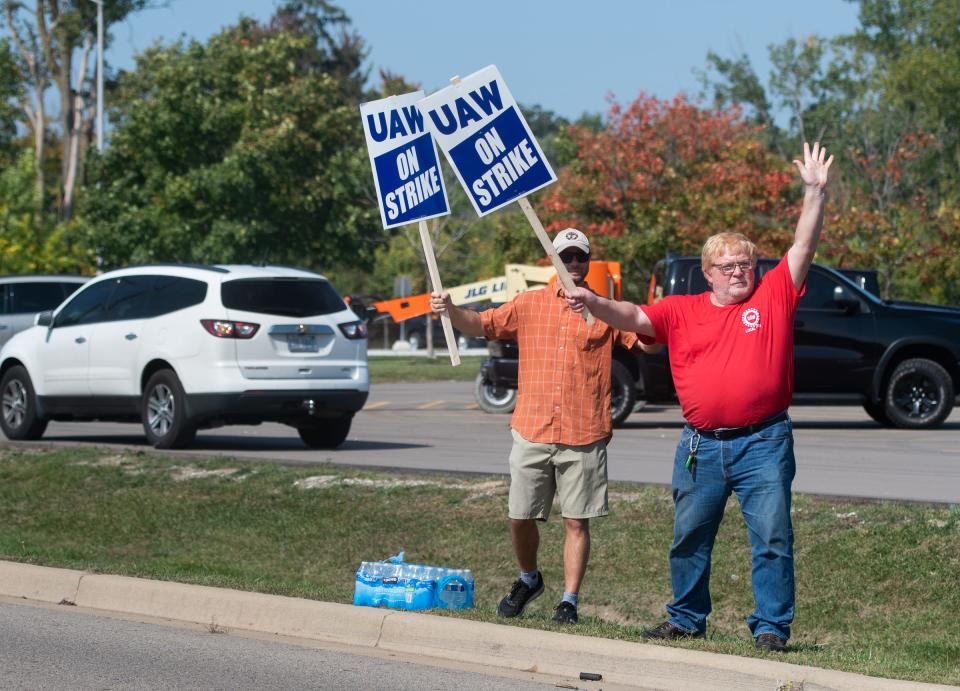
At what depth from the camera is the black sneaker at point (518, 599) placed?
7.87 m

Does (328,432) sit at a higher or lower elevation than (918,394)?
lower

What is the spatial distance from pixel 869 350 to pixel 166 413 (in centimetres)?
829

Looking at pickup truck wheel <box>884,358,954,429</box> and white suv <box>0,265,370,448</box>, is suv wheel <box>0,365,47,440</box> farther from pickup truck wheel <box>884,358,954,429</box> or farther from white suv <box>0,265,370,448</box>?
pickup truck wheel <box>884,358,954,429</box>

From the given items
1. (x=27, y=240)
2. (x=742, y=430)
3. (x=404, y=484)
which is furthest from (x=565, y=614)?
(x=27, y=240)

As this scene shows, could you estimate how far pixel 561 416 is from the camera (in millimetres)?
7684

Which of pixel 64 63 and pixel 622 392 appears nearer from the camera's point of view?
pixel 622 392

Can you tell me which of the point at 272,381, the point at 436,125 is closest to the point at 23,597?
Result: the point at 436,125

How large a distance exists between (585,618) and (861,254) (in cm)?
2618

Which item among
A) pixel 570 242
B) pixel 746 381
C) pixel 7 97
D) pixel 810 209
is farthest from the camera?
pixel 7 97

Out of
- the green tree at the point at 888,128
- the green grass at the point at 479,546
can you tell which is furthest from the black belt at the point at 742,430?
the green tree at the point at 888,128

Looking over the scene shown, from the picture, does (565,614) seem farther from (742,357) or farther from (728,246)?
(728,246)

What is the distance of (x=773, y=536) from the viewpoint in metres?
6.88

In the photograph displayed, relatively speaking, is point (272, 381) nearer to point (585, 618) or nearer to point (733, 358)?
point (585, 618)

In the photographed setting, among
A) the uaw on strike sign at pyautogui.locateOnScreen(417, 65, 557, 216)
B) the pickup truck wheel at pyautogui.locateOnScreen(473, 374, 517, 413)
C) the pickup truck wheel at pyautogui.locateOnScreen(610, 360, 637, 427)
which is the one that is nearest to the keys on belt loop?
the uaw on strike sign at pyautogui.locateOnScreen(417, 65, 557, 216)
